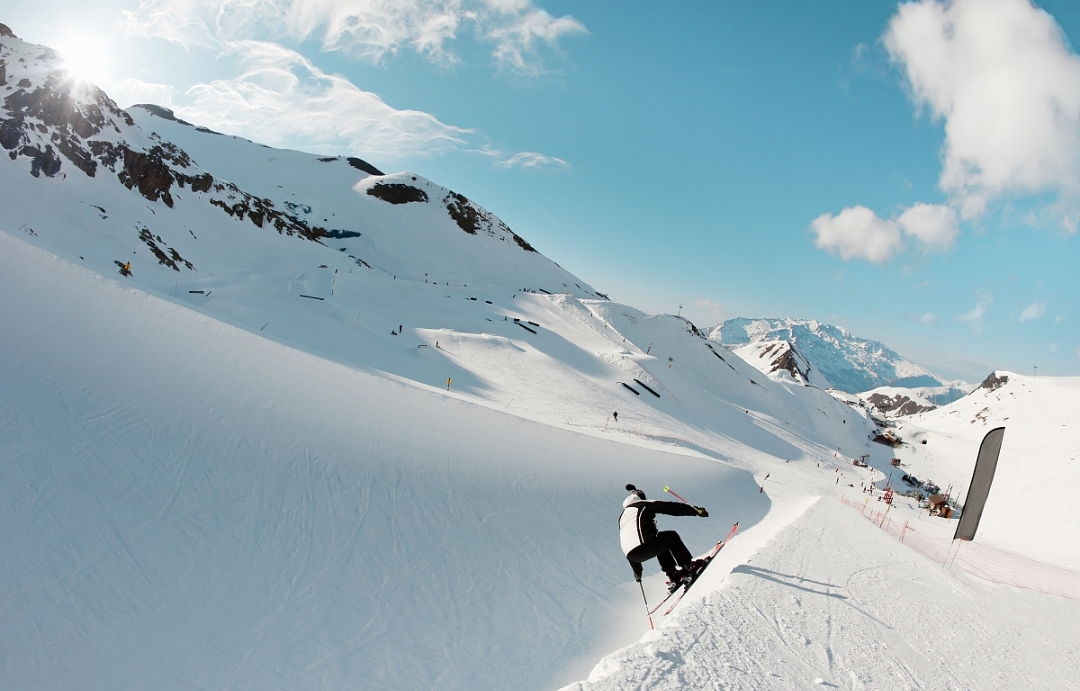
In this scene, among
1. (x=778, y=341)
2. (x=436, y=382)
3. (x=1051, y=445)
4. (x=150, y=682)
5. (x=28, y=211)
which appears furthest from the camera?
(x=778, y=341)

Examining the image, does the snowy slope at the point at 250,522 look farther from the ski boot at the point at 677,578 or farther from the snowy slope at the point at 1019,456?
the snowy slope at the point at 1019,456

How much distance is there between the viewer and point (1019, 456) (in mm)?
50000

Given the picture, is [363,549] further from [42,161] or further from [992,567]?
[42,161]

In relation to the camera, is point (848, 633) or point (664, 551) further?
point (664, 551)

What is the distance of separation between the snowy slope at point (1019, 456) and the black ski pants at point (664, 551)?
1052 inches

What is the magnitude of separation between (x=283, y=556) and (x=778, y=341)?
6673 inches

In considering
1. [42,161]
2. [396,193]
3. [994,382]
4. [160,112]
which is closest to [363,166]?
[396,193]

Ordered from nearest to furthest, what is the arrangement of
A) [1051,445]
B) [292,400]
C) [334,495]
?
1. [334,495]
2. [292,400]
3. [1051,445]

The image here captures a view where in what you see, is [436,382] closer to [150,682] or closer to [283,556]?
[283,556]

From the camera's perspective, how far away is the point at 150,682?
17.9ft

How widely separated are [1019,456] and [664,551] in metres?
66.9

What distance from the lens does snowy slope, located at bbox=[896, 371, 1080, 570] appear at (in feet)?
99.7

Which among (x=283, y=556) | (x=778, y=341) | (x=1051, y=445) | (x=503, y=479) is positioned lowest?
(x=283, y=556)

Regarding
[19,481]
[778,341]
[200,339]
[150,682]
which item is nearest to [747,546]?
[150,682]
